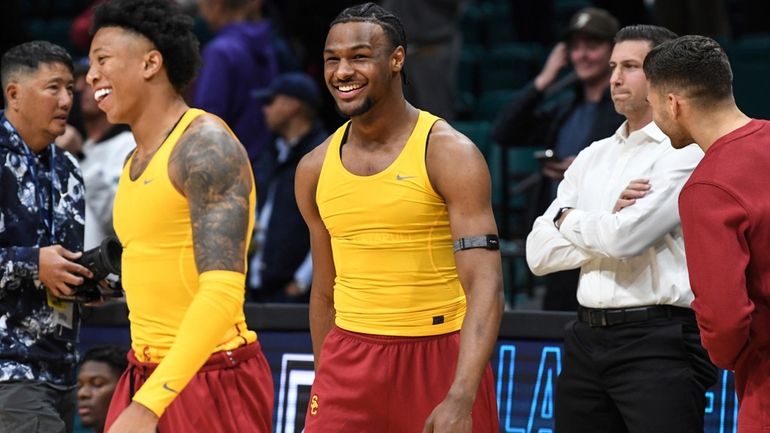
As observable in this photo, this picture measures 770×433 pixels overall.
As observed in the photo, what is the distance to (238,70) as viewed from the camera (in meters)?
8.77

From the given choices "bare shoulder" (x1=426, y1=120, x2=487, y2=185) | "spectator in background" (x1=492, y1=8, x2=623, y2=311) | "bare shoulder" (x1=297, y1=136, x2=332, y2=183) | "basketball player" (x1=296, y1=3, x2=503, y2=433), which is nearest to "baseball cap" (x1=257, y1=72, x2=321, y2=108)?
"spectator in background" (x1=492, y1=8, x2=623, y2=311)

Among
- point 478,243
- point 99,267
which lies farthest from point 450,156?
Answer: point 99,267

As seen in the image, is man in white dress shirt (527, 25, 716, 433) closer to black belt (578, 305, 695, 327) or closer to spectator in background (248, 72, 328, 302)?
black belt (578, 305, 695, 327)

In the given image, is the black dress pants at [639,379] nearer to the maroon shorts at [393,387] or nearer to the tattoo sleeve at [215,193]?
the maroon shorts at [393,387]

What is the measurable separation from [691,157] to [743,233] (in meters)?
0.95

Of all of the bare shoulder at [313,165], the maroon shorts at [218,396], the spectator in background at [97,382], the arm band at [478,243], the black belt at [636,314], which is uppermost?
the bare shoulder at [313,165]

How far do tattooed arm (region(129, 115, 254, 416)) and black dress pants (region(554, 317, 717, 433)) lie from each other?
158cm

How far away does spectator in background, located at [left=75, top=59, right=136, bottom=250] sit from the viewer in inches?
274

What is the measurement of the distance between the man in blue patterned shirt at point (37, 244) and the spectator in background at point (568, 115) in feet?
7.69

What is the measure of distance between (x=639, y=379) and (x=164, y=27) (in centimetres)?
212

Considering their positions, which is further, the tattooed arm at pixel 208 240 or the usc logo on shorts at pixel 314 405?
the usc logo on shorts at pixel 314 405

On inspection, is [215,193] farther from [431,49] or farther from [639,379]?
[431,49]

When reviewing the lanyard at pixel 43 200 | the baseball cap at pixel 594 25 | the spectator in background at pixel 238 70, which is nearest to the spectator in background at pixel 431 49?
the spectator in background at pixel 238 70

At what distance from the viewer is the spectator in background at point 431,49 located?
913cm
